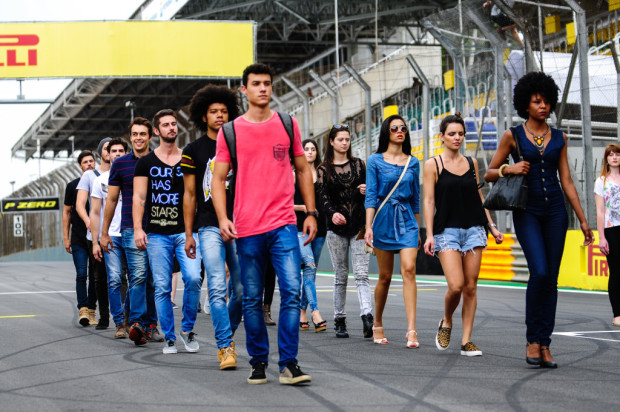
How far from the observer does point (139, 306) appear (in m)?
7.60

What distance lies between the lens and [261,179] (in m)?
5.45

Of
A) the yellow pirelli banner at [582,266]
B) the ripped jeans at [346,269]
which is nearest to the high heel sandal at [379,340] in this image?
the ripped jeans at [346,269]

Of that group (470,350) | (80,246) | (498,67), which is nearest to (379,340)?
(470,350)

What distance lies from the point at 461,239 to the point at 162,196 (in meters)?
2.22

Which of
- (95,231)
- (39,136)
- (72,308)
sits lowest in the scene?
(72,308)

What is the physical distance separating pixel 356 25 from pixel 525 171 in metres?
31.1

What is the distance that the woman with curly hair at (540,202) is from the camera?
19.8 feet

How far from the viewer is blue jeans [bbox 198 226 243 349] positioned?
242 inches

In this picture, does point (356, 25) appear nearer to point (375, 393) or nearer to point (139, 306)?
point (139, 306)

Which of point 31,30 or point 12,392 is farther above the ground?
point 31,30

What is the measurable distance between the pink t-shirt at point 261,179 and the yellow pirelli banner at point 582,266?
9567 mm

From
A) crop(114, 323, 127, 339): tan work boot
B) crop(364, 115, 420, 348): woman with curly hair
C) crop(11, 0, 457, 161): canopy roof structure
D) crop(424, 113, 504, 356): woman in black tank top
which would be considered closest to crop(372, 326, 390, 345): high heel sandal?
crop(364, 115, 420, 348): woman with curly hair

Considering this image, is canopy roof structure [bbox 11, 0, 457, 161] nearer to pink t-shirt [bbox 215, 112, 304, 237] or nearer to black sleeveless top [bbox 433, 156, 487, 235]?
black sleeveless top [bbox 433, 156, 487, 235]

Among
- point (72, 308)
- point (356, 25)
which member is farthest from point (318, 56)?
point (72, 308)
